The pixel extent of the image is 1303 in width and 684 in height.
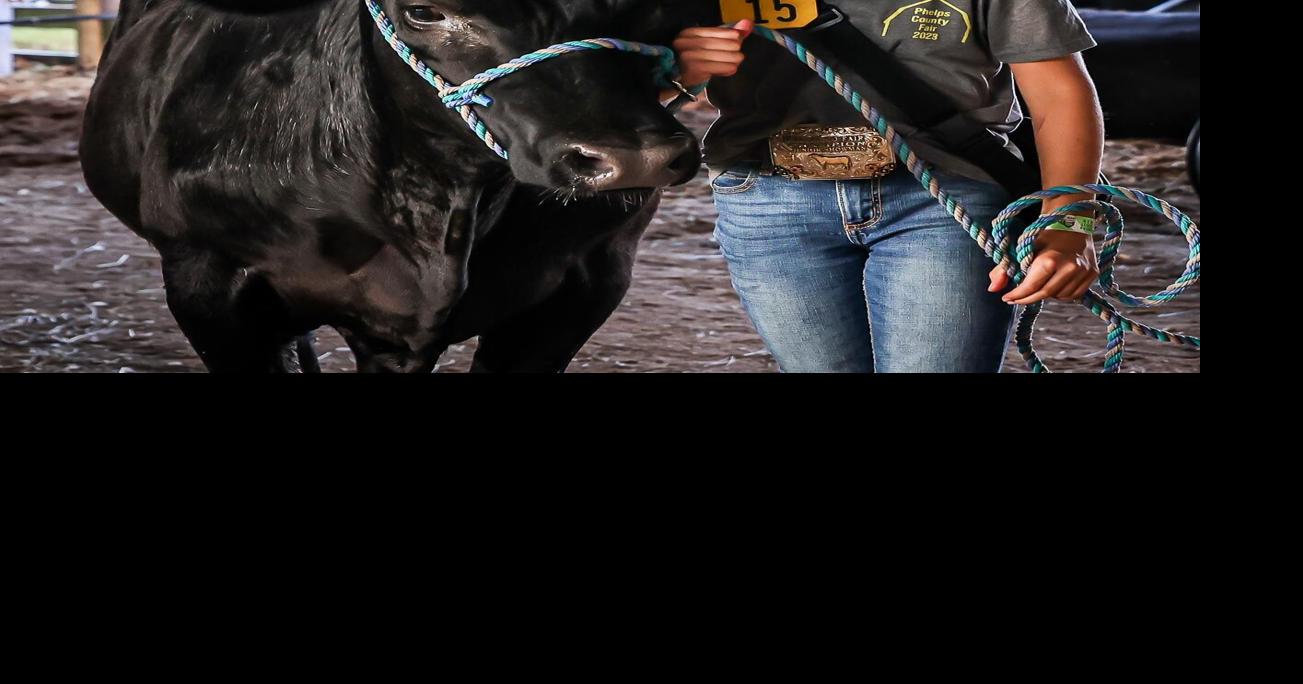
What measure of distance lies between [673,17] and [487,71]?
0.19 m

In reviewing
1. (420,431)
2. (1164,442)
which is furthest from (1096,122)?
(420,431)

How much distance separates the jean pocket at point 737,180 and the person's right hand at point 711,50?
0.12 meters

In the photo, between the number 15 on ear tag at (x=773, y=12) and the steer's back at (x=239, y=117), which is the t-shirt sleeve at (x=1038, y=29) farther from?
the steer's back at (x=239, y=117)

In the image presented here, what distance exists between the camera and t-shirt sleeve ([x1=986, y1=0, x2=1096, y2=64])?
1.12 meters

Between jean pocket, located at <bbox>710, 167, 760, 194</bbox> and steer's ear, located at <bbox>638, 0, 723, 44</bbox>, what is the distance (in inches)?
5.5

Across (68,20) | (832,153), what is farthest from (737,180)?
(68,20)

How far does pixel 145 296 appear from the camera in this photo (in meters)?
2.76

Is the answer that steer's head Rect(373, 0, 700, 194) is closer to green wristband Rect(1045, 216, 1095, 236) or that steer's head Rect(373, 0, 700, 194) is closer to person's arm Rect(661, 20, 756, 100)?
person's arm Rect(661, 20, 756, 100)

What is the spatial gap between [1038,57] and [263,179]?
77 cm

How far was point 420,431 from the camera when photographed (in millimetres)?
1546

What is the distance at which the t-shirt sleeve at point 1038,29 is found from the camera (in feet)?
3.67

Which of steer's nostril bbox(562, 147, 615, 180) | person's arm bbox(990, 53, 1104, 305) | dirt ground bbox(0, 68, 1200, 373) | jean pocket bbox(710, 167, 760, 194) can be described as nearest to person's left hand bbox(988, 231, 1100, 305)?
person's arm bbox(990, 53, 1104, 305)

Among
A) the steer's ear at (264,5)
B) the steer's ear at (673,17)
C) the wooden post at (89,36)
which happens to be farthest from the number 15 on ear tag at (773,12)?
the wooden post at (89,36)

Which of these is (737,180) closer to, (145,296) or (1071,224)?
(1071,224)
